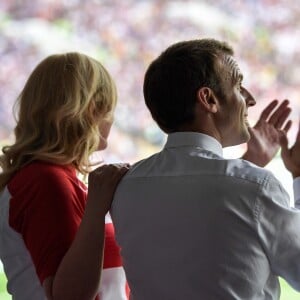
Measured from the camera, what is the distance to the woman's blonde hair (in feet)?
5.56

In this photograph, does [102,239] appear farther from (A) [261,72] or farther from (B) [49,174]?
(A) [261,72]

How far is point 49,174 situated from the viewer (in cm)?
164

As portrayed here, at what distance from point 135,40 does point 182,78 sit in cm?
178

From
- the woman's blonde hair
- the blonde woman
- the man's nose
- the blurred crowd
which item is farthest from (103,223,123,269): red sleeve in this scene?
the blurred crowd

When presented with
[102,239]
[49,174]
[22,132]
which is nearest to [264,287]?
[102,239]

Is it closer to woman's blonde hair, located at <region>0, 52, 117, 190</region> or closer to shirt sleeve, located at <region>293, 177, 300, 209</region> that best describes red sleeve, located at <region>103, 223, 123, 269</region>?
woman's blonde hair, located at <region>0, 52, 117, 190</region>

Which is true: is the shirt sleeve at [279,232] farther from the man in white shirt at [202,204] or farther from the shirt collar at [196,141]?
the shirt collar at [196,141]

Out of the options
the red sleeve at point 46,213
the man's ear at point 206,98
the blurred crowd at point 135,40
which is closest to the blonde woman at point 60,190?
the red sleeve at point 46,213

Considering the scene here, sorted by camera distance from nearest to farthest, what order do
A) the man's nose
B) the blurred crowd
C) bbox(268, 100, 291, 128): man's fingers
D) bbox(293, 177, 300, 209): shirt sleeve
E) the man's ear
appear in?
the man's ear
the man's nose
bbox(293, 177, 300, 209): shirt sleeve
bbox(268, 100, 291, 128): man's fingers
the blurred crowd

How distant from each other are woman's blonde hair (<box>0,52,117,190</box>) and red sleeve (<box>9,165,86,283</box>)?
0.19 feet

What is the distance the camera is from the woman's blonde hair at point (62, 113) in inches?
66.7

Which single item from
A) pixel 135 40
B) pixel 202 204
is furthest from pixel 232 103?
pixel 135 40

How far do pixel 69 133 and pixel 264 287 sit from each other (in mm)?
630

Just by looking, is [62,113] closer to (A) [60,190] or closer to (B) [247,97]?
(A) [60,190]
